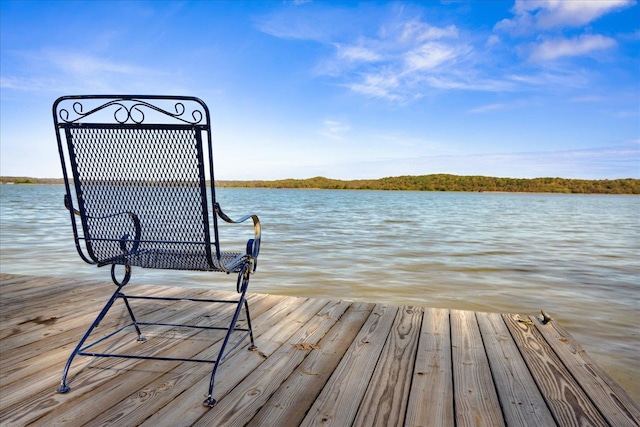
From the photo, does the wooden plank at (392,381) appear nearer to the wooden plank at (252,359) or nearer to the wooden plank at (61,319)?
the wooden plank at (252,359)

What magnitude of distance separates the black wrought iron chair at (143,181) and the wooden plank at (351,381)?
47cm

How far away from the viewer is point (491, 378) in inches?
79.5

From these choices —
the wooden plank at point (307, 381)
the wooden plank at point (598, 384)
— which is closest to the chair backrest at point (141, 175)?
the wooden plank at point (307, 381)

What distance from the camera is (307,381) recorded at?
193cm

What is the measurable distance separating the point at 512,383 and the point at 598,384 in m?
0.42

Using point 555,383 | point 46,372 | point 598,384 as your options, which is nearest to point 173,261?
point 46,372

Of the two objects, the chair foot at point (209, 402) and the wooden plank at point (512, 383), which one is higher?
the chair foot at point (209, 402)

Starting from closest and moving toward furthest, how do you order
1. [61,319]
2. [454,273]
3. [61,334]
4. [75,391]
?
1. [75,391]
2. [61,334]
3. [61,319]
4. [454,273]

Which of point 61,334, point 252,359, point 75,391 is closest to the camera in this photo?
point 75,391

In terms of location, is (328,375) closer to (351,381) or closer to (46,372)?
(351,381)

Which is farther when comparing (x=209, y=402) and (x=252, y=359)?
(x=252, y=359)

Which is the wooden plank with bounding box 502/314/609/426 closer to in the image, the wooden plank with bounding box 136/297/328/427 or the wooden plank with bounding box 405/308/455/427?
the wooden plank with bounding box 405/308/455/427

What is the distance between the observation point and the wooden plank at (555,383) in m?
1.67

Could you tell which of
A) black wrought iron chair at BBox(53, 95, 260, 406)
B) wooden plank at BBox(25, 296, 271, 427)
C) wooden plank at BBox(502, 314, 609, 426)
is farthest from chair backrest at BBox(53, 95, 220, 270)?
wooden plank at BBox(502, 314, 609, 426)
